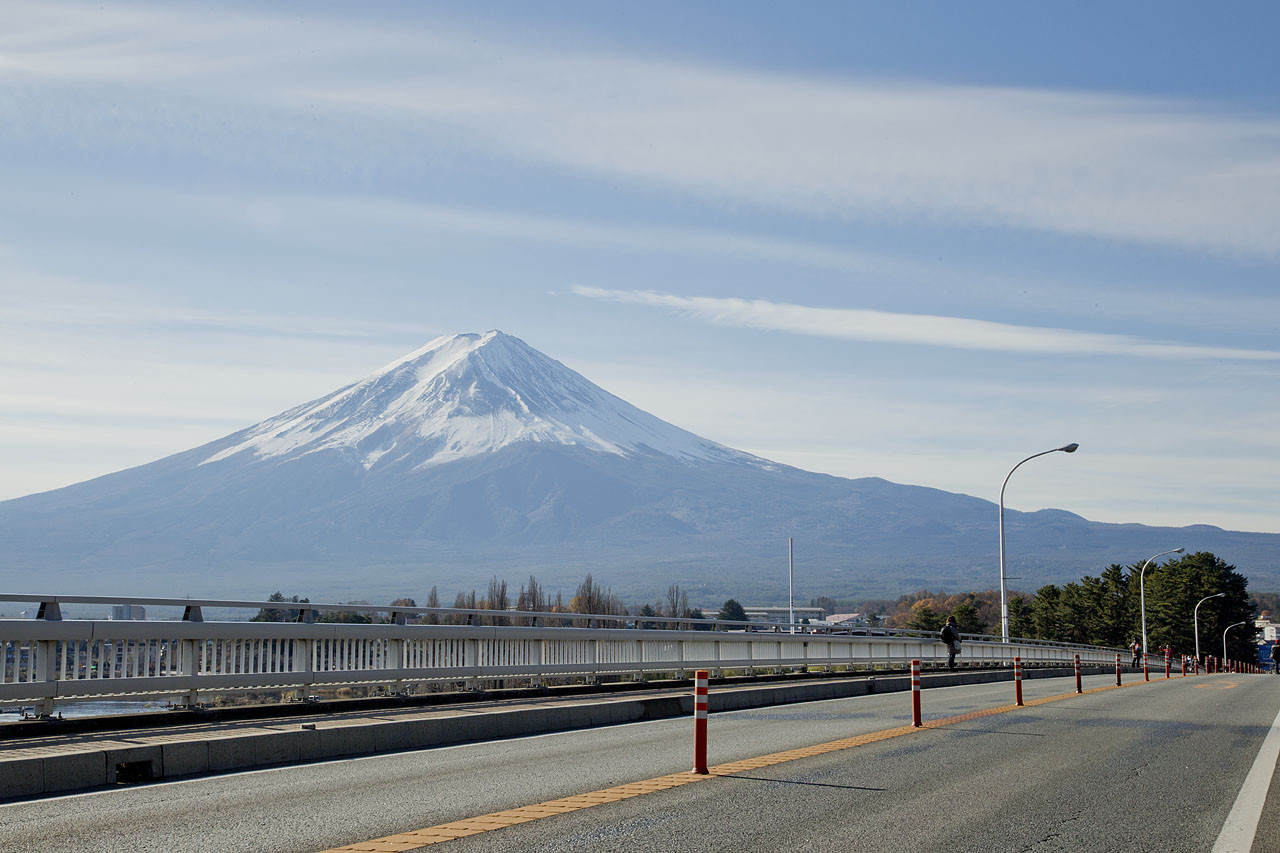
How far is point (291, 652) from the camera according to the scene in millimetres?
17188

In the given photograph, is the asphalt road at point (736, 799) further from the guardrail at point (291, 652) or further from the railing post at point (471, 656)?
the railing post at point (471, 656)

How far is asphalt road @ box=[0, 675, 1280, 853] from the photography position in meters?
8.98

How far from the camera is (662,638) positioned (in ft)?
86.9

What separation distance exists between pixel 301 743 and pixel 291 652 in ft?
12.9

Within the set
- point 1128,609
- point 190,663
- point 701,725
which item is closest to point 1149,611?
point 1128,609

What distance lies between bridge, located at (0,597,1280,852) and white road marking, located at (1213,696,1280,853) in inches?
1.6

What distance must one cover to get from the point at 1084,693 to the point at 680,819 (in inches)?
796

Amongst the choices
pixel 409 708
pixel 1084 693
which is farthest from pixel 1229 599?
pixel 409 708

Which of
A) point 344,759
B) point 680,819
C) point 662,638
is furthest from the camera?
point 662,638

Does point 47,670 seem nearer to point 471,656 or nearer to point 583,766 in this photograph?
point 583,766

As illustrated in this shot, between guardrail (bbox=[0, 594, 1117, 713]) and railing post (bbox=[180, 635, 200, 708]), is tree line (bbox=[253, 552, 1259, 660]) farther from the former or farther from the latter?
railing post (bbox=[180, 635, 200, 708])

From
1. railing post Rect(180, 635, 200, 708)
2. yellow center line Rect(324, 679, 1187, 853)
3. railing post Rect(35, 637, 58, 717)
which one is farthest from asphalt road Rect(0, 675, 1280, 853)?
railing post Rect(180, 635, 200, 708)

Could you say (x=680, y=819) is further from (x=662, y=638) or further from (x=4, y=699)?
(x=662, y=638)

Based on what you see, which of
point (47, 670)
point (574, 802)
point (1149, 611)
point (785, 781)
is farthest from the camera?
point (1149, 611)
